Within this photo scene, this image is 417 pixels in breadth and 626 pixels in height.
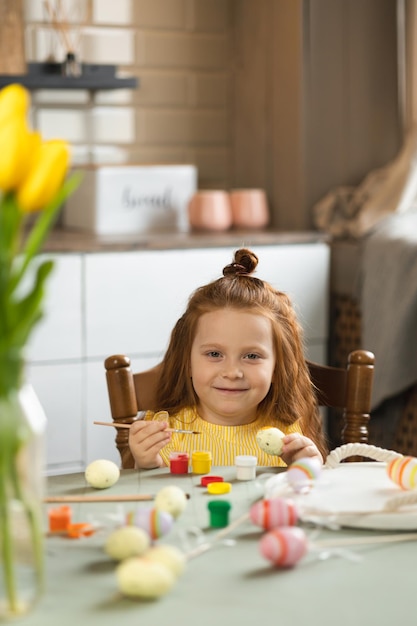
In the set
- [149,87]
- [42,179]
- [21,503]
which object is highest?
[149,87]

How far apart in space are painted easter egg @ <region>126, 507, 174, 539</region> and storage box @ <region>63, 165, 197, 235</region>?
6.89 feet

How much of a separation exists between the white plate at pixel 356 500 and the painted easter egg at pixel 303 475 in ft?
0.04

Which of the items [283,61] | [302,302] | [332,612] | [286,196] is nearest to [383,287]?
[302,302]

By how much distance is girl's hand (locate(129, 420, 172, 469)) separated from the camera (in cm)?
146

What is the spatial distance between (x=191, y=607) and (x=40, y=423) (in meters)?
0.22

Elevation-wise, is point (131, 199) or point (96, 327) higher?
point (131, 199)

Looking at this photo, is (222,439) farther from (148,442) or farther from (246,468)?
(246,468)

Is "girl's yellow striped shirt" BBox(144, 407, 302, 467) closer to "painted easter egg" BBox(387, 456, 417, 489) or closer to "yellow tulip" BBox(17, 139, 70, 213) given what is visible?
"painted easter egg" BBox(387, 456, 417, 489)

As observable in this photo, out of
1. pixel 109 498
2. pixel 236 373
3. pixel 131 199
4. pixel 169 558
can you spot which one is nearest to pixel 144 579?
pixel 169 558

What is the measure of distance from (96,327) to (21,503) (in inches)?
79.3

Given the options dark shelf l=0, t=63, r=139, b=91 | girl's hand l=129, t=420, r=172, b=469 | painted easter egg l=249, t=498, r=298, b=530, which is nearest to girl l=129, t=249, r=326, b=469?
girl's hand l=129, t=420, r=172, b=469

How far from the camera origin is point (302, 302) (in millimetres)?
3098

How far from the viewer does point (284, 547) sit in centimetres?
100

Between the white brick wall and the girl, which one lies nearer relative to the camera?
the girl
